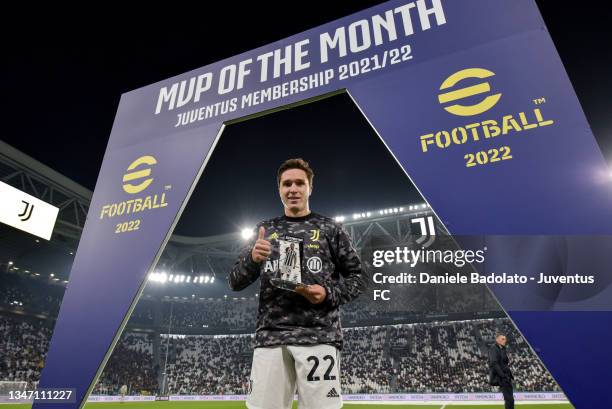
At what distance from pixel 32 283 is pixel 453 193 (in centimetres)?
3429

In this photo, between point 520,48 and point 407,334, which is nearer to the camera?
point 520,48

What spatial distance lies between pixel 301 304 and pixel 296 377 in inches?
14.7

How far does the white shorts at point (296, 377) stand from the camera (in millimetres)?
1969

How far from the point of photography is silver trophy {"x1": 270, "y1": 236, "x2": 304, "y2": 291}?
1.98 meters

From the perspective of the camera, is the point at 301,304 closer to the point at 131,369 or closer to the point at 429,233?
the point at 429,233

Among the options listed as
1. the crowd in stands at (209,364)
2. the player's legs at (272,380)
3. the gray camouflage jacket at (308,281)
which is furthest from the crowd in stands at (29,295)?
the player's legs at (272,380)

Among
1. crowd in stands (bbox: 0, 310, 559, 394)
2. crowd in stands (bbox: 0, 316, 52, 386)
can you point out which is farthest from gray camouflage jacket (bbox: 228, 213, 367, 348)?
crowd in stands (bbox: 0, 316, 52, 386)

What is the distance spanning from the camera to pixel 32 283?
29.3m

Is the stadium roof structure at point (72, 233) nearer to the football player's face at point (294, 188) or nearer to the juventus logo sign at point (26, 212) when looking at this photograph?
the juventus logo sign at point (26, 212)

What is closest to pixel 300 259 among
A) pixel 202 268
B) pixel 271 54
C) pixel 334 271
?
pixel 334 271

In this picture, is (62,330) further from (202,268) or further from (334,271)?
(202,268)

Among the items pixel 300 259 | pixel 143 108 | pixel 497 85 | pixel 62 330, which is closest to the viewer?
pixel 300 259

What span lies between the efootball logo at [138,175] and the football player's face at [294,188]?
2.34m

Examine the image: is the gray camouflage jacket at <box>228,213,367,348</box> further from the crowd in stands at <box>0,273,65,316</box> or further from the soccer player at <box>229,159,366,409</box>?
the crowd in stands at <box>0,273,65,316</box>
